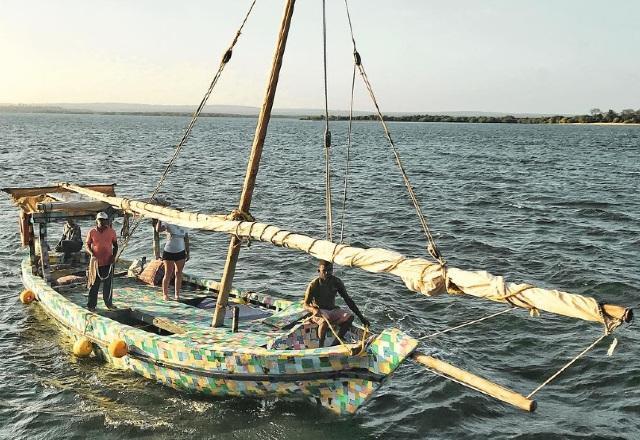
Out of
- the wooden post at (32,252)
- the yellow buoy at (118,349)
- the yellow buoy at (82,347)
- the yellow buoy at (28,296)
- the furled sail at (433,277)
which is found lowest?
the yellow buoy at (82,347)

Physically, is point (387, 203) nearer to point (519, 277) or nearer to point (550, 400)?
point (519, 277)

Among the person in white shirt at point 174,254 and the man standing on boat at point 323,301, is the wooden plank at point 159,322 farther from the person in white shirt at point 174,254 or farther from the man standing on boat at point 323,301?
the man standing on boat at point 323,301

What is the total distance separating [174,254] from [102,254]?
1696 mm

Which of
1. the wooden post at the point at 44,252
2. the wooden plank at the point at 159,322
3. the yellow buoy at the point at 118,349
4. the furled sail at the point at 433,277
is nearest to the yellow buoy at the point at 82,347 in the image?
the wooden plank at the point at 159,322

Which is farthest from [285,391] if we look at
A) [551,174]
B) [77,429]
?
[551,174]

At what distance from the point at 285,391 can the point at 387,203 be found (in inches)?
1090

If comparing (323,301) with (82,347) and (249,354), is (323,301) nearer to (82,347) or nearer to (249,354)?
(249,354)

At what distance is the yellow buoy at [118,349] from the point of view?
1280 centimetres

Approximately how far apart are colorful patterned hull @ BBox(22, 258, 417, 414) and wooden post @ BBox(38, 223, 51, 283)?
1.44 metres

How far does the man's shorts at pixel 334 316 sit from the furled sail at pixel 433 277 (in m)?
1.72

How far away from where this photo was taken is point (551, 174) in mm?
54875

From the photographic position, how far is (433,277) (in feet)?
29.9

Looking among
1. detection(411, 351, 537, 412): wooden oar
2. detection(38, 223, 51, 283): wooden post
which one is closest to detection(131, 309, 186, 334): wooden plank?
detection(38, 223, 51, 283): wooden post

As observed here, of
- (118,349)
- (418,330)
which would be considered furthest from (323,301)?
(418,330)
